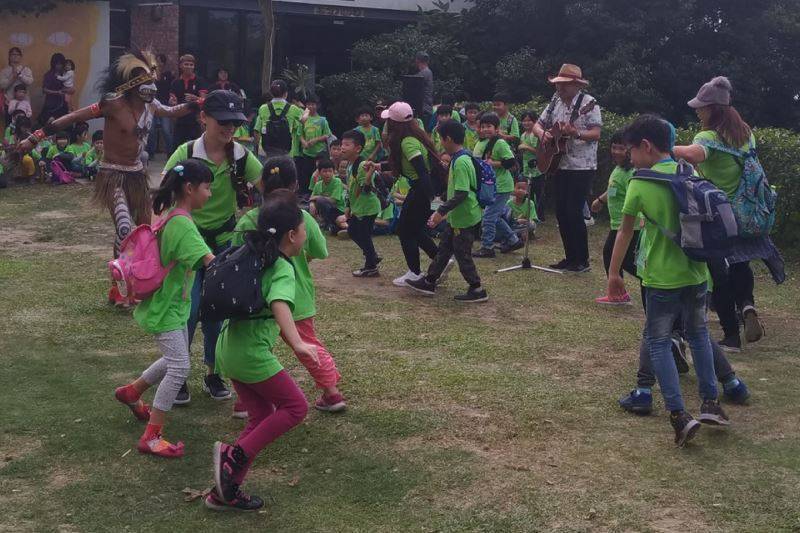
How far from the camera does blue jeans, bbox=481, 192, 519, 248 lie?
11805mm

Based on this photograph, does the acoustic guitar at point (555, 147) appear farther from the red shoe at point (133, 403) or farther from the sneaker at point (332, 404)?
the red shoe at point (133, 403)

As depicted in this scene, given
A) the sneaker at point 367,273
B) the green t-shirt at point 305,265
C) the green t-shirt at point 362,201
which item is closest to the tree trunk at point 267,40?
the green t-shirt at point 362,201

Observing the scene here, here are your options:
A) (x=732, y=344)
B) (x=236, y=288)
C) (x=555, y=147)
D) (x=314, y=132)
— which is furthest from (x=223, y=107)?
(x=314, y=132)

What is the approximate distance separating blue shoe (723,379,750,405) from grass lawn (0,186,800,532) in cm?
8

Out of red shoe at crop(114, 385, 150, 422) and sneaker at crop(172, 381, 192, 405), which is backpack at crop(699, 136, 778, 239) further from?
red shoe at crop(114, 385, 150, 422)

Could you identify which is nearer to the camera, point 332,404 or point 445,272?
point 332,404

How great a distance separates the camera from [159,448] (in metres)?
5.52

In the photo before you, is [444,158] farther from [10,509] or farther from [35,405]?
[10,509]

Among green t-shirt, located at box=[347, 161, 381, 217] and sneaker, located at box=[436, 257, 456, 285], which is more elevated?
green t-shirt, located at box=[347, 161, 381, 217]

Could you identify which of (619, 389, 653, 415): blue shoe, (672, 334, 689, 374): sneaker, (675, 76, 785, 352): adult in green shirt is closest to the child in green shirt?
(619, 389, 653, 415): blue shoe

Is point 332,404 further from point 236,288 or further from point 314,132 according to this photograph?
point 314,132

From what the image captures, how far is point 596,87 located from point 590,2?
167 cm

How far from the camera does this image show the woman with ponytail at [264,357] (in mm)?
4840

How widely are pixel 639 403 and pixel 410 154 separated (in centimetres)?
374
